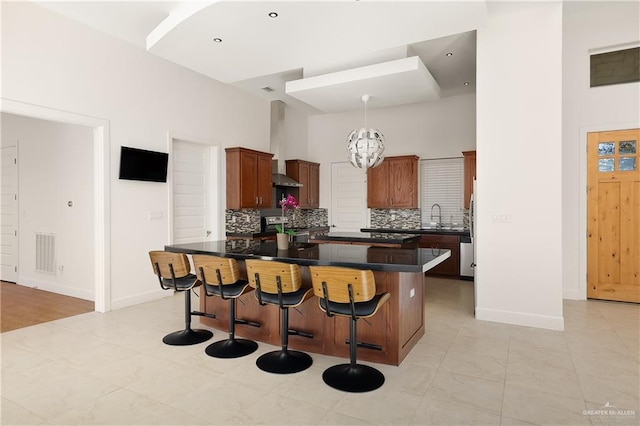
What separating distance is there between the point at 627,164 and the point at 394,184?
3563mm

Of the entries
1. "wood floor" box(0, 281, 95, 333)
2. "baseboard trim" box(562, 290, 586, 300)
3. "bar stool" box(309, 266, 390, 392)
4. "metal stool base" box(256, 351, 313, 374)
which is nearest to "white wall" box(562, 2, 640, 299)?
"baseboard trim" box(562, 290, 586, 300)

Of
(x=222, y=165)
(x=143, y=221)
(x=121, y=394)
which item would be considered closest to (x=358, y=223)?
(x=222, y=165)

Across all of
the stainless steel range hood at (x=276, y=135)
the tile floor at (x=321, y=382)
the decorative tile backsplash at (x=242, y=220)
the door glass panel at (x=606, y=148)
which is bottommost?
the tile floor at (x=321, y=382)

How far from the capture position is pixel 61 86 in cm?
406

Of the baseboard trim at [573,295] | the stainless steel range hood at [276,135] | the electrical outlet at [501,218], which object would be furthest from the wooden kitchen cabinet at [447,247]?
the stainless steel range hood at [276,135]

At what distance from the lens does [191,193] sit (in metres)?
5.86

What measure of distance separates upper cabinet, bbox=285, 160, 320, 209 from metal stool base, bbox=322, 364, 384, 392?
17.3 ft

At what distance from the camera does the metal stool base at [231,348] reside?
3.16 meters

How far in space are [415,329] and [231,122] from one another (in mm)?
4670

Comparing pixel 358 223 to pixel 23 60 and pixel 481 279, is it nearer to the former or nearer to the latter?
pixel 481 279

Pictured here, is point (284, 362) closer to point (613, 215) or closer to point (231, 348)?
point (231, 348)

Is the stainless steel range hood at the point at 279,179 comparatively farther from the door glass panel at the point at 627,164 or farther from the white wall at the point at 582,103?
the door glass panel at the point at 627,164

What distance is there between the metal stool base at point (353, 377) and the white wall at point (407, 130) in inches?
213

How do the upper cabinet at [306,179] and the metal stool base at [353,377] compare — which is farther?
the upper cabinet at [306,179]
